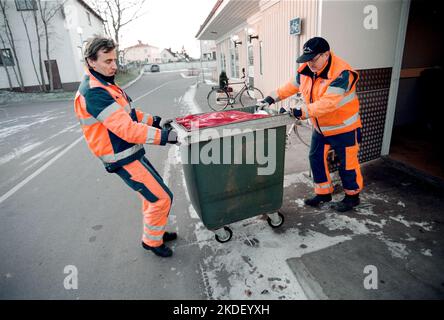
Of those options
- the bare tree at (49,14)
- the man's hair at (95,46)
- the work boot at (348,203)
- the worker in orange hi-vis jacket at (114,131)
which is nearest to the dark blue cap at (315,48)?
the worker in orange hi-vis jacket at (114,131)

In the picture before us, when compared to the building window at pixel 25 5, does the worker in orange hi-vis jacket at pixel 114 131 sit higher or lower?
lower

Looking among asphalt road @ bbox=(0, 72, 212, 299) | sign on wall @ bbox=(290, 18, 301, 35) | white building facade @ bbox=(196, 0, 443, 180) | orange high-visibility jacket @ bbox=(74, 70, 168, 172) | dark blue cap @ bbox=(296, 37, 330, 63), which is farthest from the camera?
sign on wall @ bbox=(290, 18, 301, 35)

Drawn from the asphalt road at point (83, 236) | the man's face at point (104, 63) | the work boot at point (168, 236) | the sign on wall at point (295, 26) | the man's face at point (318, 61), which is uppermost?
the sign on wall at point (295, 26)

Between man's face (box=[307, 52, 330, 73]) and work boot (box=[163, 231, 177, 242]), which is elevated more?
man's face (box=[307, 52, 330, 73])

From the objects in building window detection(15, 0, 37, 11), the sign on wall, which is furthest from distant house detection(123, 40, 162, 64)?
the sign on wall

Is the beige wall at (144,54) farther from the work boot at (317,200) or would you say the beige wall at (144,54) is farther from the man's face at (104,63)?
the man's face at (104,63)

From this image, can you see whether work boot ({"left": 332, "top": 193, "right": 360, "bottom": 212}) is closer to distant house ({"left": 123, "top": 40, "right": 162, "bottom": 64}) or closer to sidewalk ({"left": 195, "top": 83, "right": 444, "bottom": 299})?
sidewalk ({"left": 195, "top": 83, "right": 444, "bottom": 299})

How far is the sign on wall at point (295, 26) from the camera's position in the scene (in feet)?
16.4

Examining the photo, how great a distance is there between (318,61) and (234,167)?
127 cm

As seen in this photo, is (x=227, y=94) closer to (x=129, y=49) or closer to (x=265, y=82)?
(x=265, y=82)

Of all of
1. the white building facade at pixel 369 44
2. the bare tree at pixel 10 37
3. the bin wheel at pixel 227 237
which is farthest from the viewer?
the bare tree at pixel 10 37

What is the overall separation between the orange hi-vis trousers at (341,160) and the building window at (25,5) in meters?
22.8

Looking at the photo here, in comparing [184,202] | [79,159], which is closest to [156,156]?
[79,159]

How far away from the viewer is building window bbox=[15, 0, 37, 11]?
18117mm
